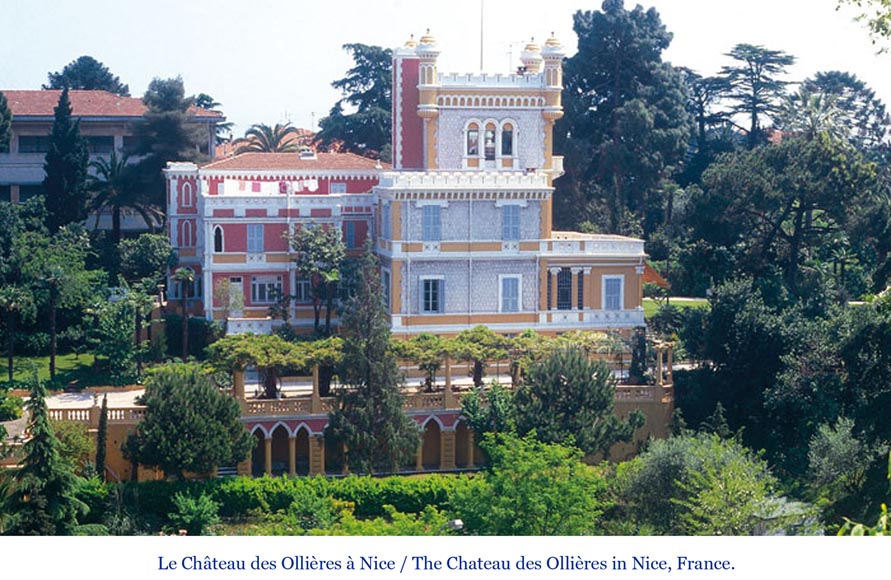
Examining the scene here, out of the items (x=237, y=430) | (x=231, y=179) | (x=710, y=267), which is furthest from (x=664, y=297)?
(x=237, y=430)

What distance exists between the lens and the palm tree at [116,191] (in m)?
51.5

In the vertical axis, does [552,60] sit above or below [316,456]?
above

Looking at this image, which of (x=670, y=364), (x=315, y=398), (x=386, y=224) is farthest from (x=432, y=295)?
(x=670, y=364)

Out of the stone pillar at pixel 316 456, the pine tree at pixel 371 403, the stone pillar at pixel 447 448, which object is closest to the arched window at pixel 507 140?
the pine tree at pixel 371 403

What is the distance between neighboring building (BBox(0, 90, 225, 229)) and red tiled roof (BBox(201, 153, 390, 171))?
7.54 metres

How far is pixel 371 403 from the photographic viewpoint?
36.0 meters

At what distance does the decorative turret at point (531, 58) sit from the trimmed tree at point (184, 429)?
15264mm

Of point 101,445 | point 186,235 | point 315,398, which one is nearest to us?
point 101,445

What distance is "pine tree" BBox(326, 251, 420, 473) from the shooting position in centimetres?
3603

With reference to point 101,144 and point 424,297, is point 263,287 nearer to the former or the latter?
point 424,297

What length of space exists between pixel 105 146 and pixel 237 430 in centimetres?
2344

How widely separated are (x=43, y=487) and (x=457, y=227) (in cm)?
1441

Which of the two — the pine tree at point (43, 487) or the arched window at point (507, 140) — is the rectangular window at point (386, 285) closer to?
the arched window at point (507, 140)

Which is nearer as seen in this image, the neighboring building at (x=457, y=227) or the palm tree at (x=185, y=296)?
the palm tree at (x=185, y=296)
